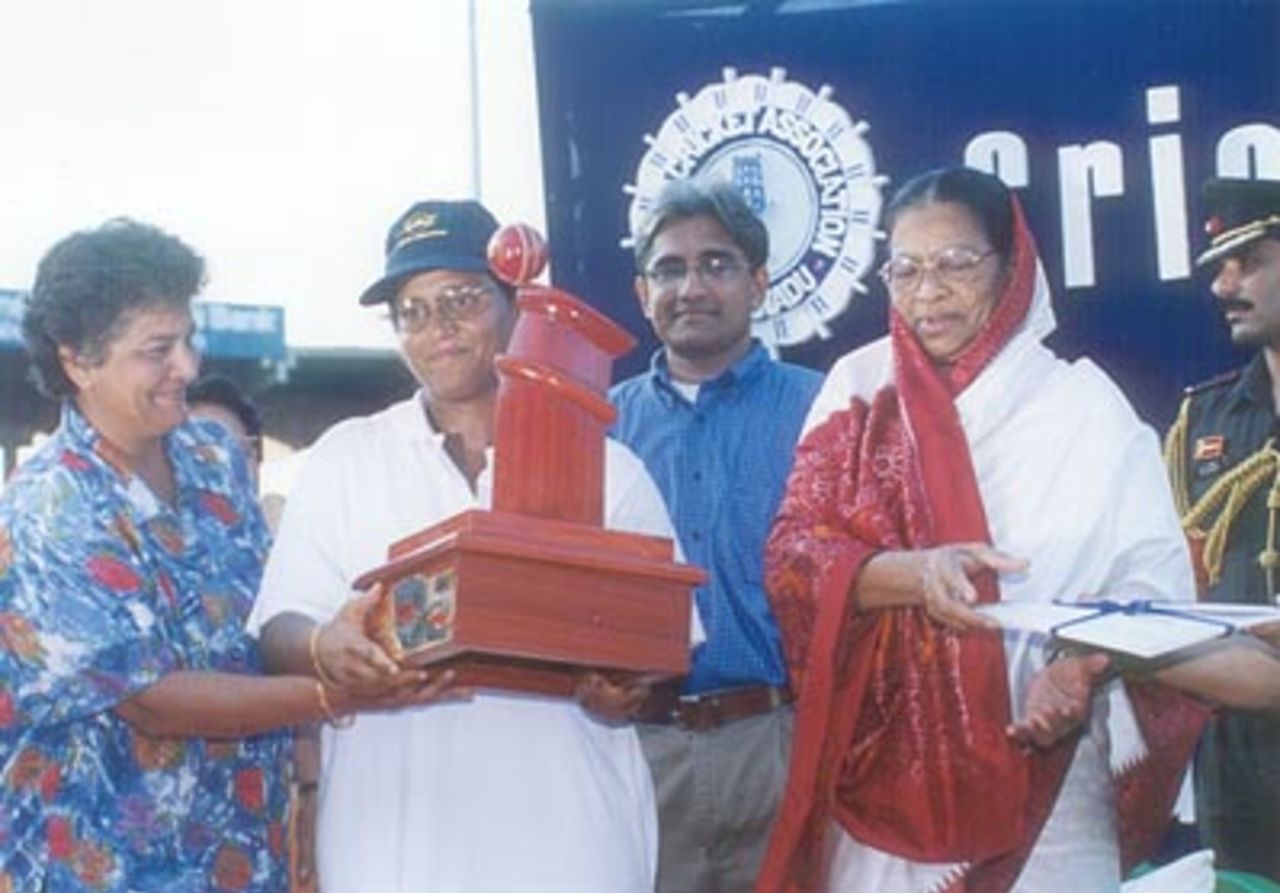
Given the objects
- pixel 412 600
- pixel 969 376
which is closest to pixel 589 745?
pixel 412 600

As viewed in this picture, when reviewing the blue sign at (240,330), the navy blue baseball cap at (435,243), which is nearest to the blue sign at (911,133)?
the navy blue baseball cap at (435,243)

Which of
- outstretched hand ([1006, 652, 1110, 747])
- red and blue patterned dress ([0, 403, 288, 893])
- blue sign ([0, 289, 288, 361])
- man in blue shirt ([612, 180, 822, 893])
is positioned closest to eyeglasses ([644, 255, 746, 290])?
man in blue shirt ([612, 180, 822, 893])

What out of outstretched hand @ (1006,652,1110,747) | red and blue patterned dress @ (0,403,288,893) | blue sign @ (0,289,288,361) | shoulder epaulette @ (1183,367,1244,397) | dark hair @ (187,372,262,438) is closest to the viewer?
outstretched hand @ (1006,652,1110,747)

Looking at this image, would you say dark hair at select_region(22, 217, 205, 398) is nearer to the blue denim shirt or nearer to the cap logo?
the cap logo

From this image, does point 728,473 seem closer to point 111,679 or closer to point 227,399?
point 111,679

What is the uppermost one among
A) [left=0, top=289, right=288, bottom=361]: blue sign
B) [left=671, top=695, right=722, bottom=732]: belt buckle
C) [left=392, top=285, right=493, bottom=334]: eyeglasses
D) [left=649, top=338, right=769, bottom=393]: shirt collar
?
[left=0, top=289, right=288, bottom=361]: blue sign

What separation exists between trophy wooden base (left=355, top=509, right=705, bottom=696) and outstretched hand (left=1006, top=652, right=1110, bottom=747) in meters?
0.38

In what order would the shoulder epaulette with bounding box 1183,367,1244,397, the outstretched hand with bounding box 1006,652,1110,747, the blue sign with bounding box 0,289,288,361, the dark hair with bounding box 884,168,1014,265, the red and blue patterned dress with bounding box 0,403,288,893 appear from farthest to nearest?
the blue sign with bounding box 0,289,288,361 < the shoulder epaulette with bounding box 1183,367,1244,397 < the dark hair with bounding box 884,168,1014,265 < the red and blue patterned dress with bounding box 0,403,288,893 < the outstretched hand with bounding box 1006,652,1110,747

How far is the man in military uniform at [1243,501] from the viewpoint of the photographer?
3.17m

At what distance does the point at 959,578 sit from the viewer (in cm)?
226

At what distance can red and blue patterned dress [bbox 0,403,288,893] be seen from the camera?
Answer: 237 cm

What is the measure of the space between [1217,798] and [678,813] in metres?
0.85

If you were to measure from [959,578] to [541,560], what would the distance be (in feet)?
1.47

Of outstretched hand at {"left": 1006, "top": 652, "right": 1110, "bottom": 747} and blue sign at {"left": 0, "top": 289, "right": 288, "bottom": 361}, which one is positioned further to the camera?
blue sign at {"left": 0, "top": 289, "right": 288, "bottom": 361}
